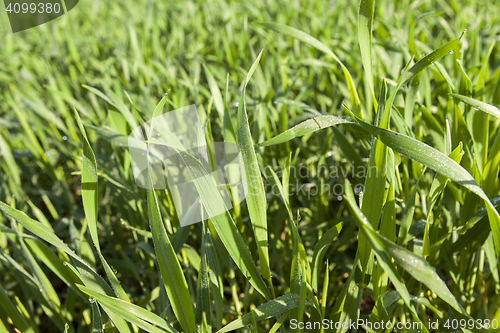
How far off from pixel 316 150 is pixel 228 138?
0.45 metres

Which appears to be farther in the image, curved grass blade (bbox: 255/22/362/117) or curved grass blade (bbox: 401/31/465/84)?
curved grass blade (bbox: 255/22/362/117)

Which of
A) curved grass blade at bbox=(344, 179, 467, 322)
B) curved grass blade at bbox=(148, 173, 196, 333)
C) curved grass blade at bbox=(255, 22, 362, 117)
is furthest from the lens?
curved grass blade at bbox=(255, 22, 362, 117)

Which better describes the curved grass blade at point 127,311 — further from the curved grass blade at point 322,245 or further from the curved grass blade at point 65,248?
the curved grass blade at point 322,245

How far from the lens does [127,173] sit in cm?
88

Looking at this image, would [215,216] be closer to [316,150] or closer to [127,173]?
[127,173]

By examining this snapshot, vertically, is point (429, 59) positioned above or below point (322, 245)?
above

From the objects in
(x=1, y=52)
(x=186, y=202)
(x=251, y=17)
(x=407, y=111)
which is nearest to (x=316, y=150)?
(x=407, y=111)

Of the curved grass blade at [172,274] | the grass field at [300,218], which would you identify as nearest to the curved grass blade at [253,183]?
the grass field at [300,218]

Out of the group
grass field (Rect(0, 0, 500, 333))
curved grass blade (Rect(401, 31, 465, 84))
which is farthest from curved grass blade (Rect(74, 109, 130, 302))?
curved grass blade (Rect(401, 31, 465, 84))

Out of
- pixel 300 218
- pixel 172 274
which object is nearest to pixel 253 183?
pixel 172 274

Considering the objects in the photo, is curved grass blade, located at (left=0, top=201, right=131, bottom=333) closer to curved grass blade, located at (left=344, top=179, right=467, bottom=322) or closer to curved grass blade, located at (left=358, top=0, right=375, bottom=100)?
curved grass blade, located at (left=344, top=179, right=467, bottom=322)

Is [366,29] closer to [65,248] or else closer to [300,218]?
[300,218]

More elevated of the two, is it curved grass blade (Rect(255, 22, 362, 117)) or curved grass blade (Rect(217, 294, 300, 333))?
curved grass blade (Rect(255, 22, 362, 117))

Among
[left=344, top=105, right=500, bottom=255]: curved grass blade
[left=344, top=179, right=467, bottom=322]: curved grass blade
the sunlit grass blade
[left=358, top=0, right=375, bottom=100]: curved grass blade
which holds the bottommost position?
[left=344, top=179, right=467, bottom=322]: curved grass blade
